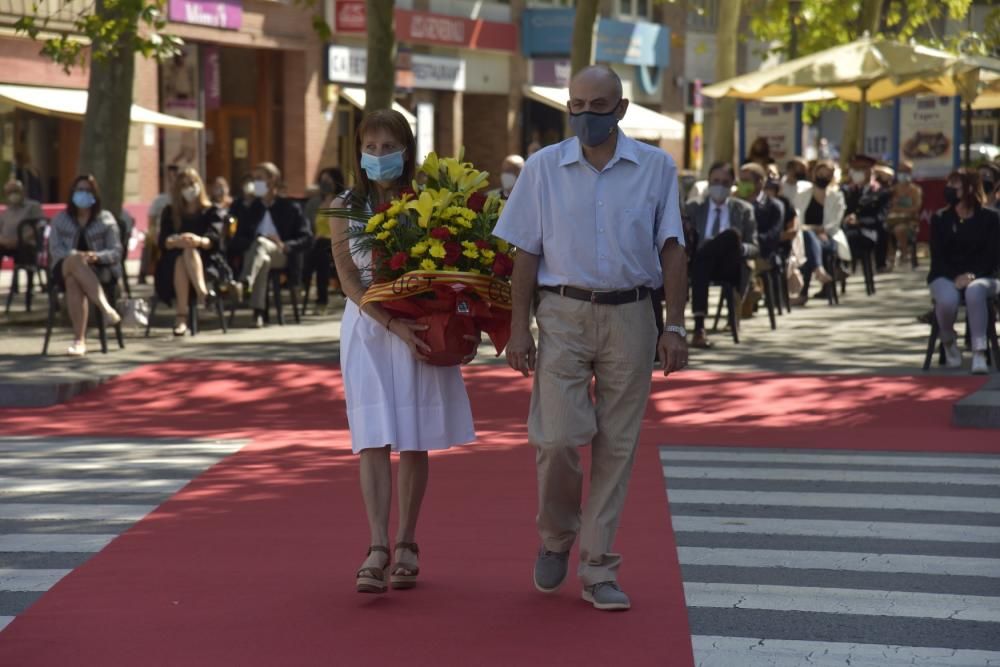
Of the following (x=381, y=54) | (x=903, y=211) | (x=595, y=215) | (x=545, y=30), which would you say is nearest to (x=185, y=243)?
(x=381, y=54)

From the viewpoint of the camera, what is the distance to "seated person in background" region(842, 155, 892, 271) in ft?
79.6

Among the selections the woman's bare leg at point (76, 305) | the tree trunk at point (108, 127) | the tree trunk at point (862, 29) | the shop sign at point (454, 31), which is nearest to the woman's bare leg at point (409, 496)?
the woman's bare leg at point (76, 305)

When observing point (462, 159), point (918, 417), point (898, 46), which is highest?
point (898, 46)

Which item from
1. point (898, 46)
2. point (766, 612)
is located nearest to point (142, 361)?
point (766, 612)

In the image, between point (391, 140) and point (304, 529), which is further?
point (304, 529)

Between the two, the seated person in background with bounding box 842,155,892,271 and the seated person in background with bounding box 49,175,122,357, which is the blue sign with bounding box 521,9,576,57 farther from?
the seated person in background with bounding box 49,175,122,357

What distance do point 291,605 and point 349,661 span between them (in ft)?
2.89

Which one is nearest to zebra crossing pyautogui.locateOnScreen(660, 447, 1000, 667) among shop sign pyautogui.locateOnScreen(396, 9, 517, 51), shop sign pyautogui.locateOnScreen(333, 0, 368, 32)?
shop sign pyautogui.locateOnScreen(333, 0, 368, 32)

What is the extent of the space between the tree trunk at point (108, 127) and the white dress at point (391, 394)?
13.2 m

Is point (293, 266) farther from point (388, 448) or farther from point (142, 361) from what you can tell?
point (388, 448)

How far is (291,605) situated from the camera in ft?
22.4

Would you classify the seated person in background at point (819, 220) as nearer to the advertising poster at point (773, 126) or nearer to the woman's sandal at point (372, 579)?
the advertising poster at point (773, 126)

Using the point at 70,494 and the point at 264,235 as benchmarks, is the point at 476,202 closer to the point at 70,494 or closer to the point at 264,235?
the point at 70,494

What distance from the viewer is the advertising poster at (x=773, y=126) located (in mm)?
32688
